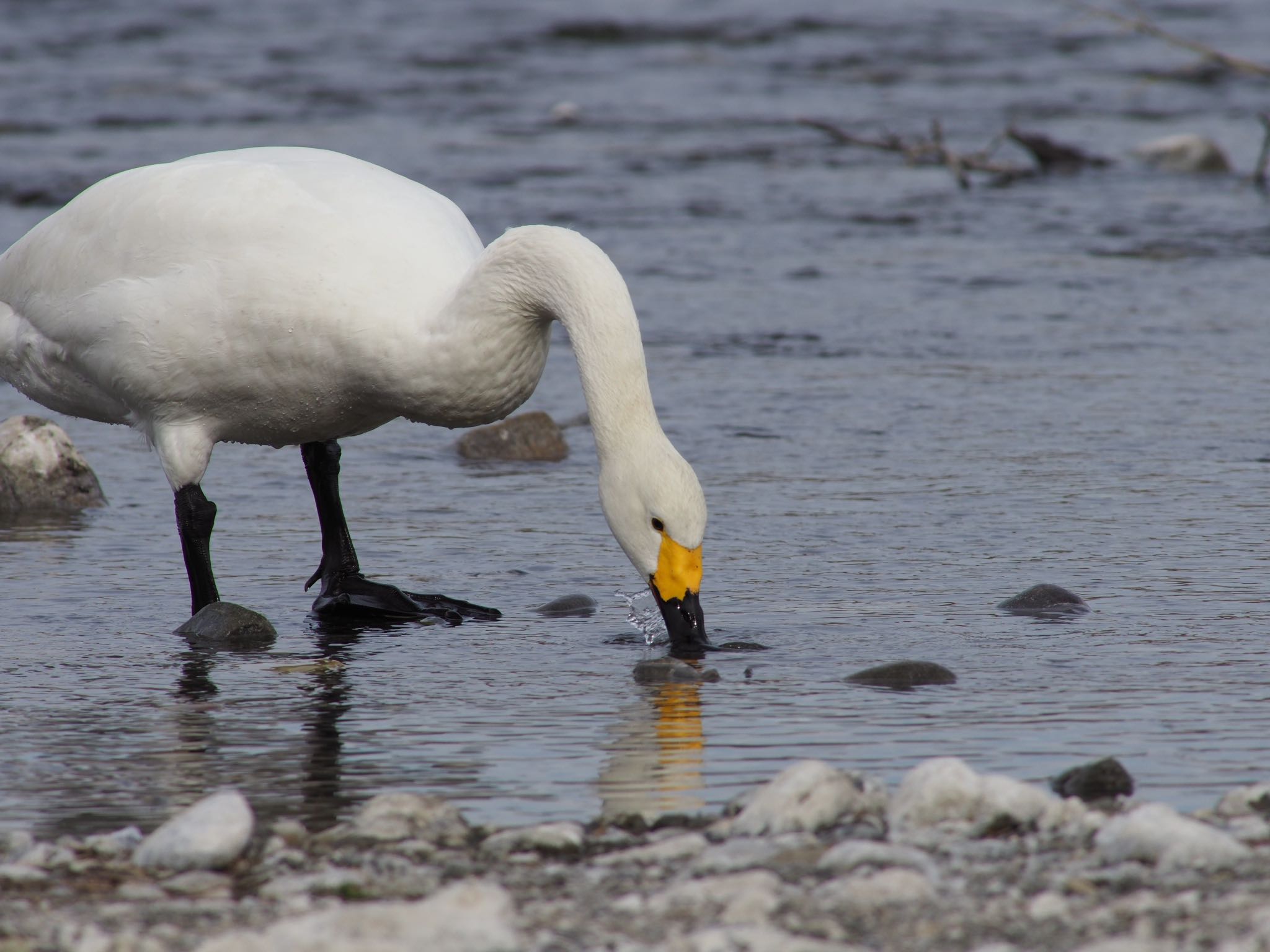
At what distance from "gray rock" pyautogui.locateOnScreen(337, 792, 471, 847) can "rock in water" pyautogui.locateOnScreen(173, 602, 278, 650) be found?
5.67ft

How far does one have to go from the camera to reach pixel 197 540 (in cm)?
580

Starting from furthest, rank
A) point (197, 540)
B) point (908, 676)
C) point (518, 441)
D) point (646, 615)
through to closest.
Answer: point (518, 441), point (197, 540), point (646, 615), point (908, 676)

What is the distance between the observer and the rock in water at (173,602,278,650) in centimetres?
539

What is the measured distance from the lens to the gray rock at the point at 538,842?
357cm

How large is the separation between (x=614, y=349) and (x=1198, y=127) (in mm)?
12929

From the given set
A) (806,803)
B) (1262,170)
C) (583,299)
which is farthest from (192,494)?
(1262,170)

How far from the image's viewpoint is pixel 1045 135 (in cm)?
1480

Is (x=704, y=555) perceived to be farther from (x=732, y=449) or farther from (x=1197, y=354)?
(x=1197, y=354)

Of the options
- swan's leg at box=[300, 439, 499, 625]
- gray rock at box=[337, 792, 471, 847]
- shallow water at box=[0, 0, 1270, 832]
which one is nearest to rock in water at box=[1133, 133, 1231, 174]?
shallow water at box=[0, 0, 1270, 832]

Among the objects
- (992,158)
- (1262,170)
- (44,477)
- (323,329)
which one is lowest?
(44,477)

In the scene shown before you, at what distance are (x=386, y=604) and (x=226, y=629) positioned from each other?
0.56 m

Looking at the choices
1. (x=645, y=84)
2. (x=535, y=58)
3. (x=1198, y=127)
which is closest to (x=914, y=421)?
(x=1198, y=127)

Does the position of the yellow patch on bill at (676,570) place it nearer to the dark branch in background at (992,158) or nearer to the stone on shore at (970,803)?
the stone on shore at (970,803)

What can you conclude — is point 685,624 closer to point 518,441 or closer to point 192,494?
point 192,494
